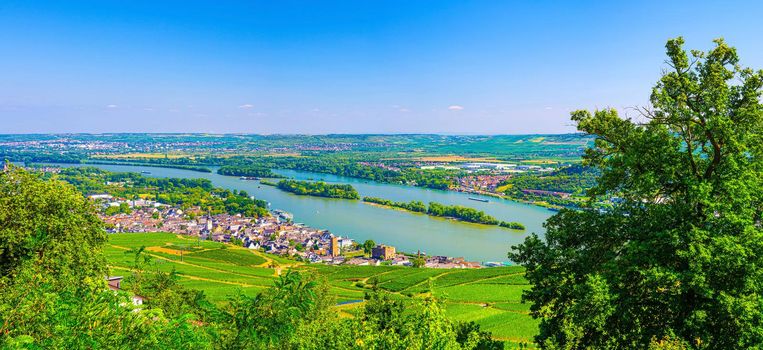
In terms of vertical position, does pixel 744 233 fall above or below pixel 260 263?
above

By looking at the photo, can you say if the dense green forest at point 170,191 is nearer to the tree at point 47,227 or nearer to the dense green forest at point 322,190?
the dense green forest at point 322,190

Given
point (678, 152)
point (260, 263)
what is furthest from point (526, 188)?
point (678, 152)

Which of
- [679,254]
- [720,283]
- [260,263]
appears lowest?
[260,263]

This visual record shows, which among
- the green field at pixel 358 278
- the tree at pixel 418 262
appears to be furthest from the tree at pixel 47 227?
the tree at pixel 418 262

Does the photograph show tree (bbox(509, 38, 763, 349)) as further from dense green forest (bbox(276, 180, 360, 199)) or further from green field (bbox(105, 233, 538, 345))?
dense green forest (bbox(276, 180, 360, 199))

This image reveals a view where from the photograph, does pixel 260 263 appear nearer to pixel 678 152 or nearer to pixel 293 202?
pixel 293 202

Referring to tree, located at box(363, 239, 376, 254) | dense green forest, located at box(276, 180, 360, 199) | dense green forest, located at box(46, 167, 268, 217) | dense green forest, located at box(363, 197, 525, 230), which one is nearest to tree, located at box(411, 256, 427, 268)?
tree, located at box(363, 239, 376, 254)

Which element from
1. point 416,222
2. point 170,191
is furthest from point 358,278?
point 170,191
